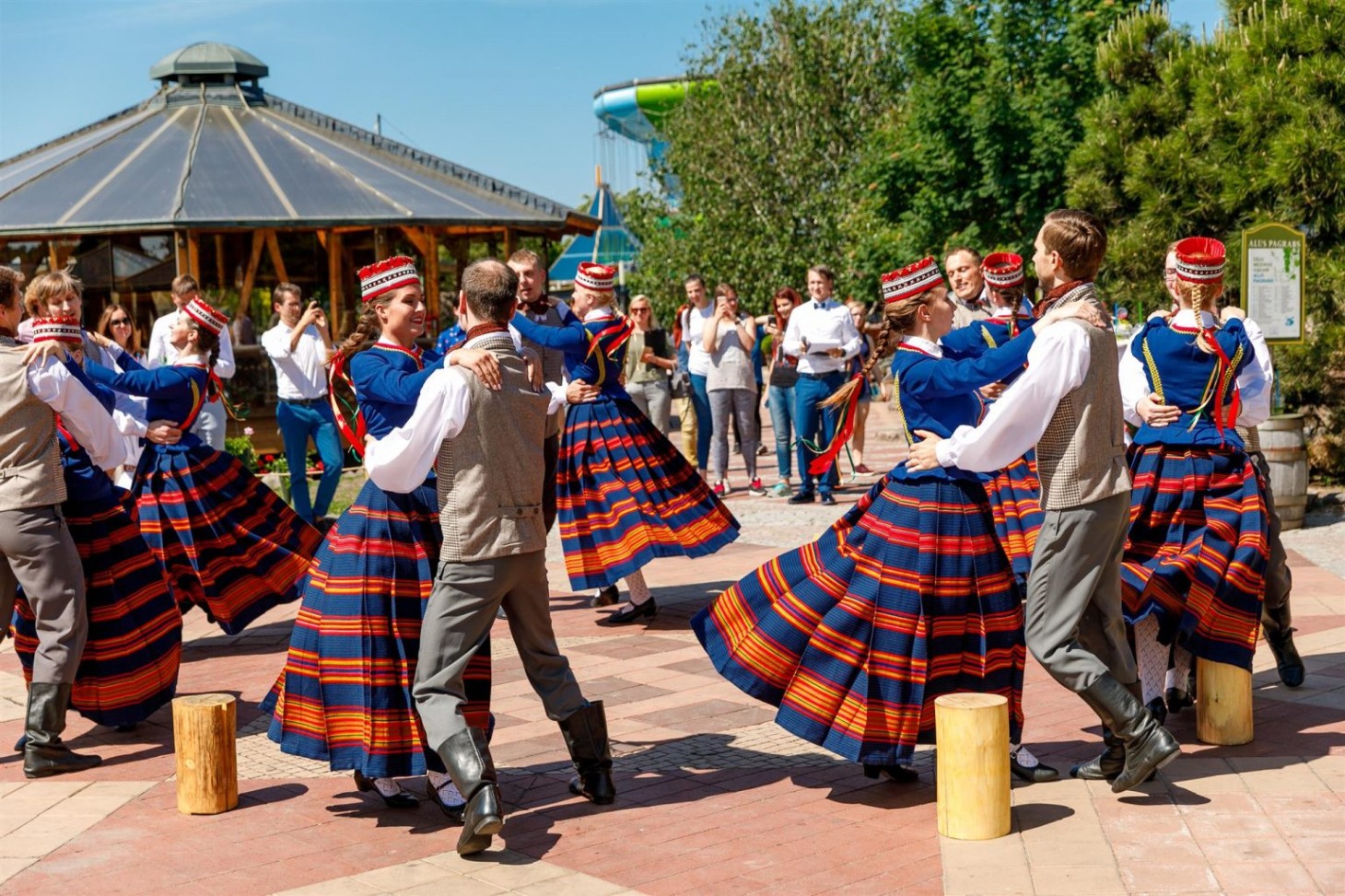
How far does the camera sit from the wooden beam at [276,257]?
61.6ft

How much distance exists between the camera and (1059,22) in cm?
2195

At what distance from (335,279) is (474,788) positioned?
1570 cm

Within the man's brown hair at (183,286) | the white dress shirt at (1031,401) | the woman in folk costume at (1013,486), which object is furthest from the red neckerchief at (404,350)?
the man's brown hair at (183,286)

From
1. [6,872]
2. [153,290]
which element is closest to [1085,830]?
[6,872]

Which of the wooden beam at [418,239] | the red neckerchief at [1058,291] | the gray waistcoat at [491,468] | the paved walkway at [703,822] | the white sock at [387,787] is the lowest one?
the paved walkway at [703,822]

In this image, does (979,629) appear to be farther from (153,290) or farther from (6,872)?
(153,290)

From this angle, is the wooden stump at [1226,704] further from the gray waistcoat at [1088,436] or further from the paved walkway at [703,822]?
the gray waistcoat at [1088,436]

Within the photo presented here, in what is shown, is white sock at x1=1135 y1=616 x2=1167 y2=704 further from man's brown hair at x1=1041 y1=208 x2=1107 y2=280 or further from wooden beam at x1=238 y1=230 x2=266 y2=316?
wooden beam at x1=238 y1=230 x2=266 y2=316

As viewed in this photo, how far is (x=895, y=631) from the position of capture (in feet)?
15.9

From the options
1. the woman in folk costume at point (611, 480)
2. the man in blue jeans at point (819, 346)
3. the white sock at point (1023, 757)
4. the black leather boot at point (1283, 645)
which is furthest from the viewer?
the man in blue jeans at point (819, 346)

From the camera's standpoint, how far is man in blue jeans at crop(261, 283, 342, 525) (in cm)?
1141

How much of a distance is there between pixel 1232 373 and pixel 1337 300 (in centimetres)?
689

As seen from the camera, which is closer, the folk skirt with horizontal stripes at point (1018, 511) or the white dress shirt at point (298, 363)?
the folk skirt with horizontal stripes at point (1018, 511)

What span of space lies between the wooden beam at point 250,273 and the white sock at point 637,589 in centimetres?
1157
